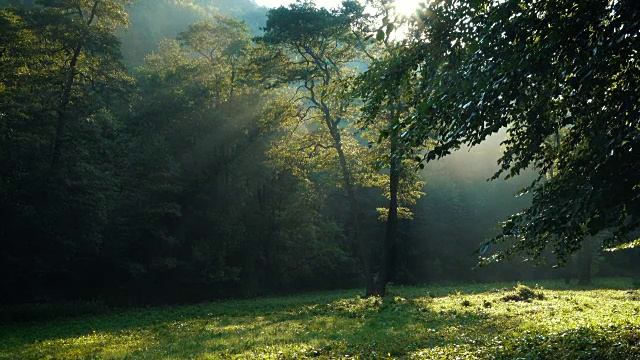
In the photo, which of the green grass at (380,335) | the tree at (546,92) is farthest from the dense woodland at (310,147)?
the green grass at (380,335)

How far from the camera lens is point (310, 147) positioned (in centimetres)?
3058

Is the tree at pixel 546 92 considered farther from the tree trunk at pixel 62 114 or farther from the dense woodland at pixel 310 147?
the tree trunk at pixel 62 114

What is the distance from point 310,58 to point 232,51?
1355cm

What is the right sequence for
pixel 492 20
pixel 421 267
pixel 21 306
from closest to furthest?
pixel 492 20
pixel 21 306
pixel 421 267

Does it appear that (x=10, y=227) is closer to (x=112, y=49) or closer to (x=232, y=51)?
(x=112, y=49)

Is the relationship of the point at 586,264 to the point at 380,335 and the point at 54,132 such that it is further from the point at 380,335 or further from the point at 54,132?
the point at 54,132

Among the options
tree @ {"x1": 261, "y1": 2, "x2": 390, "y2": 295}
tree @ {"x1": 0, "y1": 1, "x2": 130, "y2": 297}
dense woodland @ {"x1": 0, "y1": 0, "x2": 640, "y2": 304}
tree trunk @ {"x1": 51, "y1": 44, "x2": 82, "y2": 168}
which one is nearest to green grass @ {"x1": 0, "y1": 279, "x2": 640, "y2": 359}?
dense woodland @ {"x1": 0, "y1": 0, "x2": 640, "y2": 304}

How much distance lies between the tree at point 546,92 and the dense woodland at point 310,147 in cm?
4

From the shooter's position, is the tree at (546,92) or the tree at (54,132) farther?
the tree at (54,132)

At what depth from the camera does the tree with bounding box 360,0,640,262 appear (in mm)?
7500

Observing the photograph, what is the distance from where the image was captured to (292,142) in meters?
30.9

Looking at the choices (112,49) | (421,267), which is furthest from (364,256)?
(421,267)

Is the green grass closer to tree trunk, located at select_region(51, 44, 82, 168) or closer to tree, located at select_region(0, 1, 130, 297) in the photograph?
tree, located at select_region(0, 1, 130, 297)

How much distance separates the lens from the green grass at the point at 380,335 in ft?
33.7
